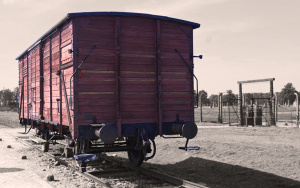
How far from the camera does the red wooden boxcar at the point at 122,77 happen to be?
7.62 metres

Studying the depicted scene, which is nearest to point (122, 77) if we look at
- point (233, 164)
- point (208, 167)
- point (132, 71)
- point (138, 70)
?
point (132, 71)

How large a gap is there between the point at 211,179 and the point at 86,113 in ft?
11.4

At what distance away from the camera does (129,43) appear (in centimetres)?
812

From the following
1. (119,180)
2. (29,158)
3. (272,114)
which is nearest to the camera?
(119,180)

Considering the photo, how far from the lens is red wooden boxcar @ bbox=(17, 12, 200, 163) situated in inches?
300

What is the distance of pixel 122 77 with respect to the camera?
26.2 ft

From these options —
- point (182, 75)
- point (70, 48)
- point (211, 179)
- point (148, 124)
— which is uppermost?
point (70, 48)

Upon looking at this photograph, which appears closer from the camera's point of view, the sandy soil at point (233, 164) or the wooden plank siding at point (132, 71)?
the wooden plank siding at point (132, 71)

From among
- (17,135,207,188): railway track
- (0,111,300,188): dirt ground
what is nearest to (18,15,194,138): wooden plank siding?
(17,135,207,188): railway track

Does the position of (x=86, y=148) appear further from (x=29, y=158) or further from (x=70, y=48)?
(x=29, y=158)

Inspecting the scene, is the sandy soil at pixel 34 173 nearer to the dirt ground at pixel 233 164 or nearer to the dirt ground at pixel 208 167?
the dirt ground at pixel 208 167

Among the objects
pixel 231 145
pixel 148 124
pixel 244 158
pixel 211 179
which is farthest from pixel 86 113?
pixel 231 145

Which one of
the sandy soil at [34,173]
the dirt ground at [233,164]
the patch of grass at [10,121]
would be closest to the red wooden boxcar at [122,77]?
the sandy soil at [34,173]

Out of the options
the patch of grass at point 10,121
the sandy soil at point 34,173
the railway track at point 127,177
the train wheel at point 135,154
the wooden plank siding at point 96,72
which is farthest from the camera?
the patch of grass at point 10,121
